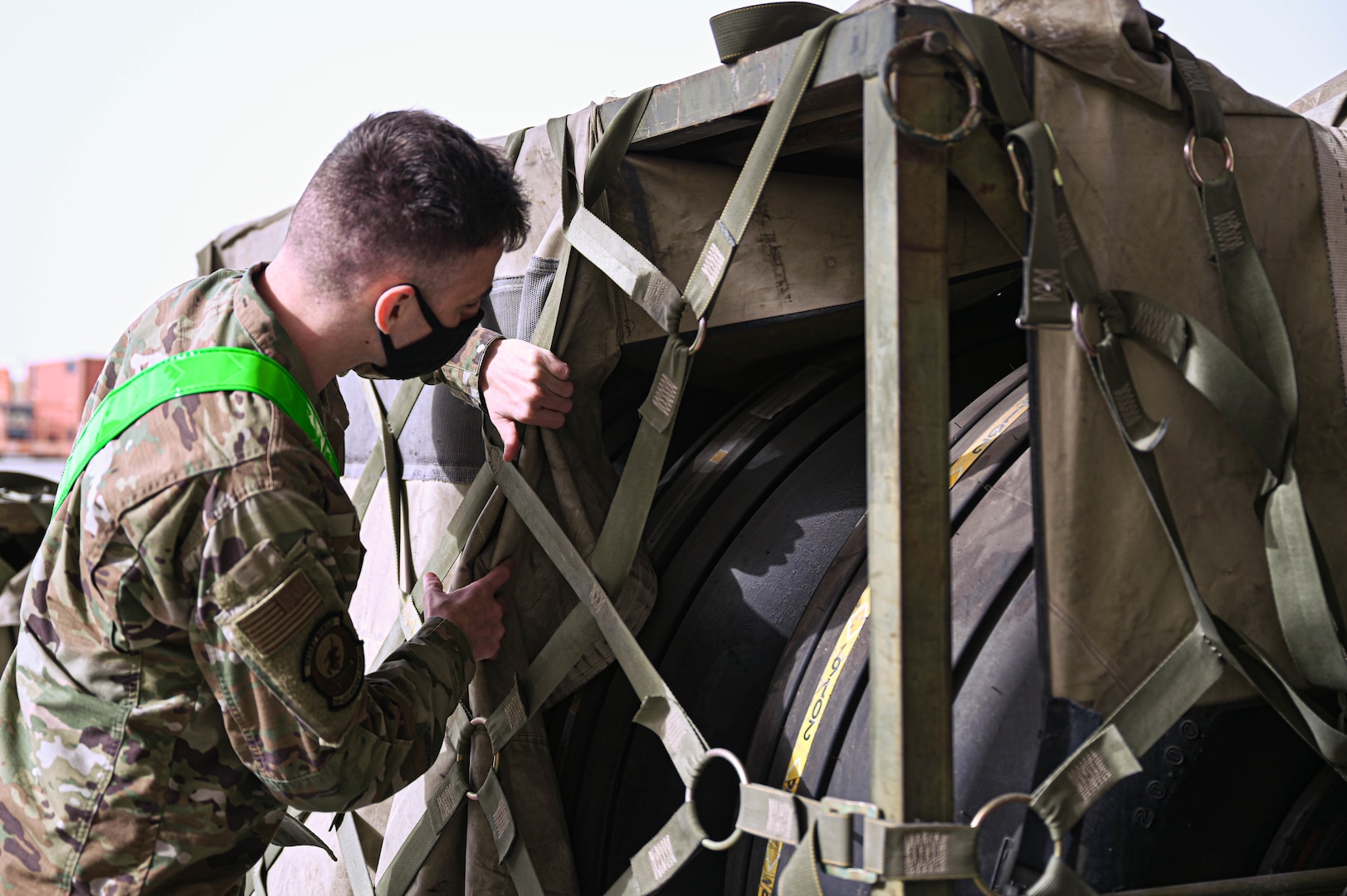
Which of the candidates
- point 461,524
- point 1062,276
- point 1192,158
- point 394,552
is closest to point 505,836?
point 461,524

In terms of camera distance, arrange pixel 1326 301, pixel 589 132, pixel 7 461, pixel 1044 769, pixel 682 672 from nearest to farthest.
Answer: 1. pixel 1044 769
2. pixel 1326 301
3. pixel 589 132
4. pixel 682 672
5. pixel 7 461

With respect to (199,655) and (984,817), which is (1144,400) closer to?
(984,817)

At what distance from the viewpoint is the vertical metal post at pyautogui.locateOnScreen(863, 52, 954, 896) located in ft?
4.60

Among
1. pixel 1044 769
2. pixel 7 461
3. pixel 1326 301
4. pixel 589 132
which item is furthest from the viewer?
pixel 7 461

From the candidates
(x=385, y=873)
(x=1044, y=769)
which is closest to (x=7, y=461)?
(x=385, y=873)

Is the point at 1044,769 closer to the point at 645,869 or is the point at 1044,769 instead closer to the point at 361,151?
the point at 645,869

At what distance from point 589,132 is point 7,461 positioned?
18.3 metres

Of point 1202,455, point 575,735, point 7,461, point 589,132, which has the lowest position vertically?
point 7,461

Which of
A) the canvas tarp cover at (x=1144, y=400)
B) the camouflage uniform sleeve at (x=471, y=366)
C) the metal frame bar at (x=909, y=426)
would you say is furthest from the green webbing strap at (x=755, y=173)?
the camouflage uniform sleeve at (x=471, y=366)

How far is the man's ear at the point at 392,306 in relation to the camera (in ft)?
5.77

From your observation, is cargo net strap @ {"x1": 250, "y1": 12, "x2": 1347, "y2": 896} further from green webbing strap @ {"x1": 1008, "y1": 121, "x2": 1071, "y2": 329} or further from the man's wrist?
the man's wrist

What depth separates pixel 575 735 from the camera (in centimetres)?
239

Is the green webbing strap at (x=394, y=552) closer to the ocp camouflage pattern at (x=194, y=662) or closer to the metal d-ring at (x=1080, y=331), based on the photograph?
the ocp camouflage pattern at (x=194, y=662)

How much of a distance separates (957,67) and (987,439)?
77 cm
